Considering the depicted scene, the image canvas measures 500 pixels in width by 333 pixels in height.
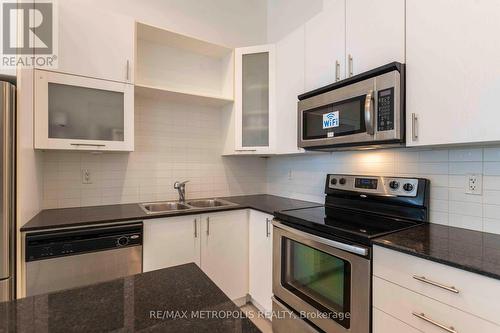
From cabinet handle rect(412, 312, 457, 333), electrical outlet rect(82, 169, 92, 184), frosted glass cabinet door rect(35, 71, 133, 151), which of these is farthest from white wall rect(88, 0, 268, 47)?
cabinet handle rect(412, 312, 457, 333)

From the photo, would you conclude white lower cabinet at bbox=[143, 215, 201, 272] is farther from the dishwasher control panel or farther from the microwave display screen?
the microwave display screen

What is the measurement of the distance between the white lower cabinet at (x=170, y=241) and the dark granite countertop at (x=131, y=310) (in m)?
1.01

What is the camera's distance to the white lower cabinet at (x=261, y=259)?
1.96m

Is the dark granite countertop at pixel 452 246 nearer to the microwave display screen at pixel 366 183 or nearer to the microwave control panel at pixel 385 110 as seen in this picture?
the microwave display screen at pixel 366 183

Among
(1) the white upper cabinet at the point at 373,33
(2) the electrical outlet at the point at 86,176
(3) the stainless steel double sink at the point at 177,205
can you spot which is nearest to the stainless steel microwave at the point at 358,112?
(1) the white upper cabinet at the point at 373,33

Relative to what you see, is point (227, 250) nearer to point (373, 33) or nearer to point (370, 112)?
point (370, 112)

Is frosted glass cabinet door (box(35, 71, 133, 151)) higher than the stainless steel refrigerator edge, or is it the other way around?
frosted glass cabinet door (box(35, 71, 133, 151))

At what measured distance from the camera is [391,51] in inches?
55.7

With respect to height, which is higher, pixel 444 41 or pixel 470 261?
pixel 444 41

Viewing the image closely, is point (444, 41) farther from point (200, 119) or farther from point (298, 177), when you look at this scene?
point (200, 119)


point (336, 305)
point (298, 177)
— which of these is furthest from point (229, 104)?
point (336, 305)

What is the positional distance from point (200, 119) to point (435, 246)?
2.21 meters

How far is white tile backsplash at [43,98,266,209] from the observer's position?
206cm

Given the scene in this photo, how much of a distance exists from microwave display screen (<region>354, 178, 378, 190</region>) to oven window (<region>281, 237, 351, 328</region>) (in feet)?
2.09
